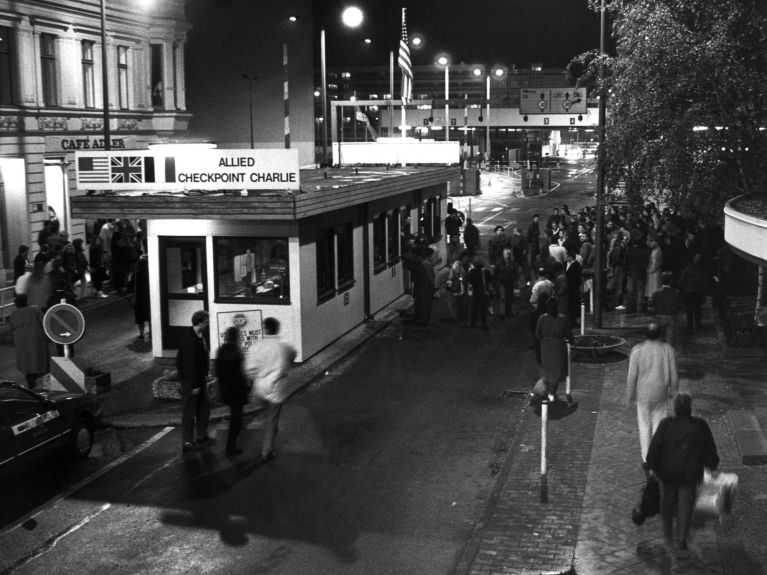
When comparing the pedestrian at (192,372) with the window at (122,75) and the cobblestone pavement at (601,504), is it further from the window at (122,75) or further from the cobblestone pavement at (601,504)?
the window at (122,75)

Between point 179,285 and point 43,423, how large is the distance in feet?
21.5

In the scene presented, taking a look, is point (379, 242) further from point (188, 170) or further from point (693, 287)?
point (188, 170)

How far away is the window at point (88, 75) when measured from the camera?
33500 mm

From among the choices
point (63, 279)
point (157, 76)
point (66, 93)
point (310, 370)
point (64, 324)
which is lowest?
point (310, 370)

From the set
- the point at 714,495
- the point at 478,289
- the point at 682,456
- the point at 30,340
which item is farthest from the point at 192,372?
the point at 478,289

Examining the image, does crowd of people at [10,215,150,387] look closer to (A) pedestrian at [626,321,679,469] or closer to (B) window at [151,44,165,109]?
(A) pedestrian at [626,321,679,469]

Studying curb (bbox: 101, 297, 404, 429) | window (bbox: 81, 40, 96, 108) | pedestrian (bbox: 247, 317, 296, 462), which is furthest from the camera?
window (bbox: 81, 40, 96, 108)

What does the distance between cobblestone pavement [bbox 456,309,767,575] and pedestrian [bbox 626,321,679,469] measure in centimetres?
73

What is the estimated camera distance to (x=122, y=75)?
3597 centimetres

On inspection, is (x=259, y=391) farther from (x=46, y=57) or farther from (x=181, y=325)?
(x=46, y=57)

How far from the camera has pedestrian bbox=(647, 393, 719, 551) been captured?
341 inches

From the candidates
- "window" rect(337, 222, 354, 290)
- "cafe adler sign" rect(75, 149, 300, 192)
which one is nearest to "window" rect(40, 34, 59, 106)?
"window" rect(337, 222, 354, 290)

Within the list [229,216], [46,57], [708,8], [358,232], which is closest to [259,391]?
[229,216]

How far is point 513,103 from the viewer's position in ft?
214
